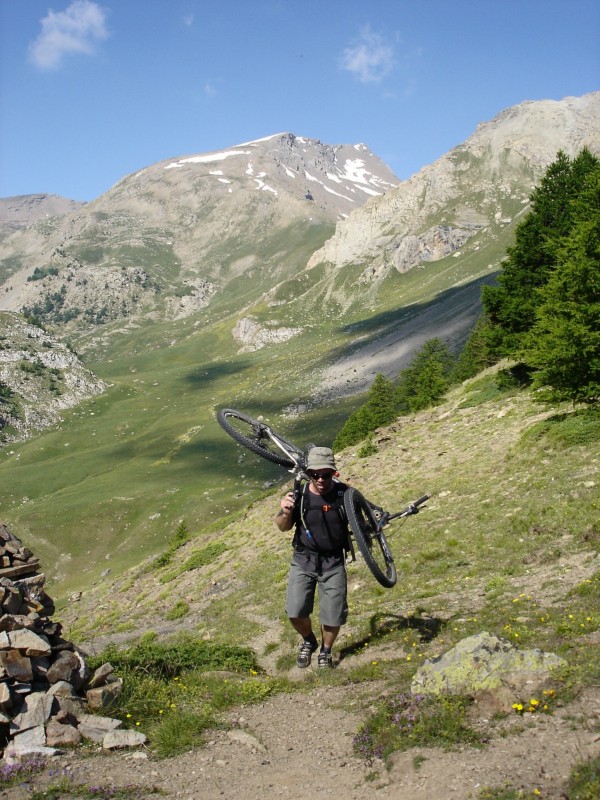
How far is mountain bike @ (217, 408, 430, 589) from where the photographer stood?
38.5ft

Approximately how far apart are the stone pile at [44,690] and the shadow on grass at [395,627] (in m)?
5.09

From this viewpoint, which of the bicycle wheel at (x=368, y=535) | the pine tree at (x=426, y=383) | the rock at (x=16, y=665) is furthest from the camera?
the pine tree at (x=426, y=383)

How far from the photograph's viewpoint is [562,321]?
26.4 meters

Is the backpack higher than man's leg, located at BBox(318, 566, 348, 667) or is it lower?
higher

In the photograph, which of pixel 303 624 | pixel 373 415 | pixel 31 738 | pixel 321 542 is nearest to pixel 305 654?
pixel 303 624

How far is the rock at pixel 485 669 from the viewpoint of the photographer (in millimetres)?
8969

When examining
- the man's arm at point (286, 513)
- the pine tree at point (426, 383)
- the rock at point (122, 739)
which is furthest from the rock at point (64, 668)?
the pine tree at point (426, 383)

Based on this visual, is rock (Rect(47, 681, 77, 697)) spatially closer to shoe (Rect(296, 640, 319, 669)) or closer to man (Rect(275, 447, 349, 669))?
man (Rect(275, 447, 349, 669))

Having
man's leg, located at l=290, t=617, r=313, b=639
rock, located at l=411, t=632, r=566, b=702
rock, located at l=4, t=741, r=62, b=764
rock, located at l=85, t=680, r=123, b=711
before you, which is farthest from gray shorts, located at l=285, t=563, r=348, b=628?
rock, located at l=4, t=741, r=62, b=764

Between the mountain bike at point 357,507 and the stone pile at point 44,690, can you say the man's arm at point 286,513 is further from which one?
the stone pile at point 44,690

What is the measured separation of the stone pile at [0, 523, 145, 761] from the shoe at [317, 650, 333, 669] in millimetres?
4064

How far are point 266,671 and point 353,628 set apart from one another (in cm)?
249

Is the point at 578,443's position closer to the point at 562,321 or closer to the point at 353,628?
the point at 562,321

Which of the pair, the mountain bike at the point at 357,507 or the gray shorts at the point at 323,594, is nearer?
the mountain bike at the point at 357,507
